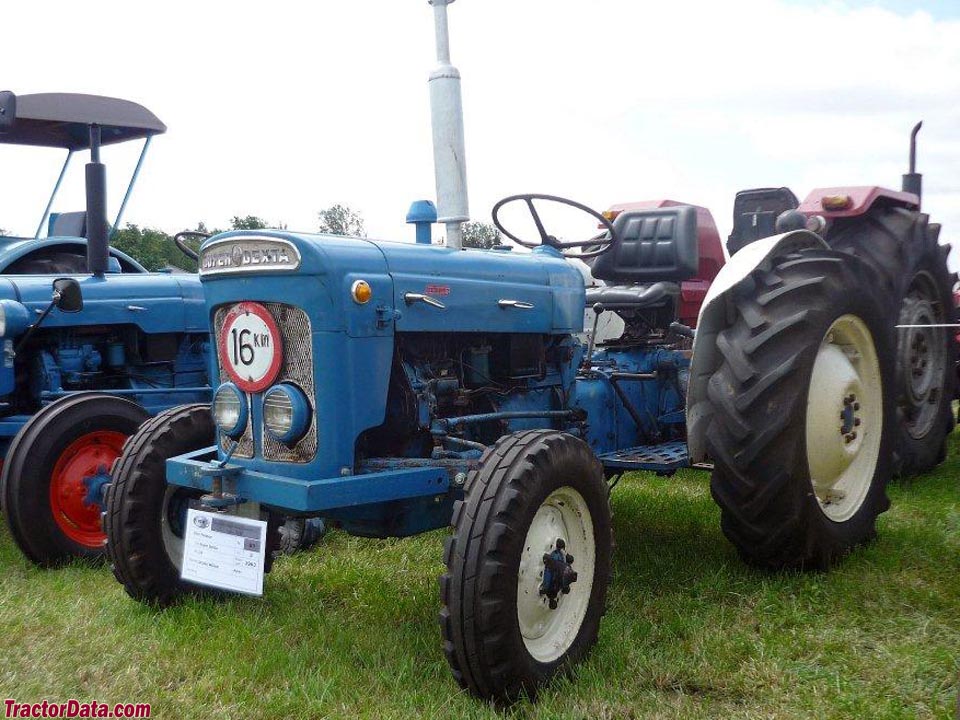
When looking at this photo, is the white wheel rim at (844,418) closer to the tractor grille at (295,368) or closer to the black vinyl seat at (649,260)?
the black vinyl seat at (649,260)

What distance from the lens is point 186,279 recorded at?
554cm

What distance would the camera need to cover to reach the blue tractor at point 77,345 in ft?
13.7

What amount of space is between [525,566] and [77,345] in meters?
3.44

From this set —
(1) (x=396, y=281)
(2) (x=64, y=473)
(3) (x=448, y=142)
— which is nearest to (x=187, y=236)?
(2) (x=64, y=473)

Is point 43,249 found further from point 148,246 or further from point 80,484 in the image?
point 148,246

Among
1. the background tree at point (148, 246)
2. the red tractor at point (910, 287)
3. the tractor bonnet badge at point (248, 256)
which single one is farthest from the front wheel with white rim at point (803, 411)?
the background tree at point (148, 246)

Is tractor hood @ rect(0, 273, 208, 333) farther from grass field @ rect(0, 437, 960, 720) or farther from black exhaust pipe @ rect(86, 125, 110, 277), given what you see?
grass field @ rect(0, 437, 960, 720)

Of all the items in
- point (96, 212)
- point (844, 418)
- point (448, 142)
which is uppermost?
point (448, 142)

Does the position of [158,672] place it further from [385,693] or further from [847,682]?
[847,682]

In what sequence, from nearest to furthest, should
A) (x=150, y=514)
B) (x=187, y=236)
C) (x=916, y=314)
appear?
(x=150, y=514) < (x=187, y=236) < (x=916, y=314)

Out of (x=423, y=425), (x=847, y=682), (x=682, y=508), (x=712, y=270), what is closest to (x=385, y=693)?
(x=423, y=425)

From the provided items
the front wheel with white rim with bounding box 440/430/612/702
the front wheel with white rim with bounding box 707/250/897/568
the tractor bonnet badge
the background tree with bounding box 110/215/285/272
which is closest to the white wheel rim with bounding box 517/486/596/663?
the front wheel with white rim with bounding box 440/430/612/702

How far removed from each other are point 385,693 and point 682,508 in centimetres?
251

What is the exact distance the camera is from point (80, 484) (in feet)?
14.1
